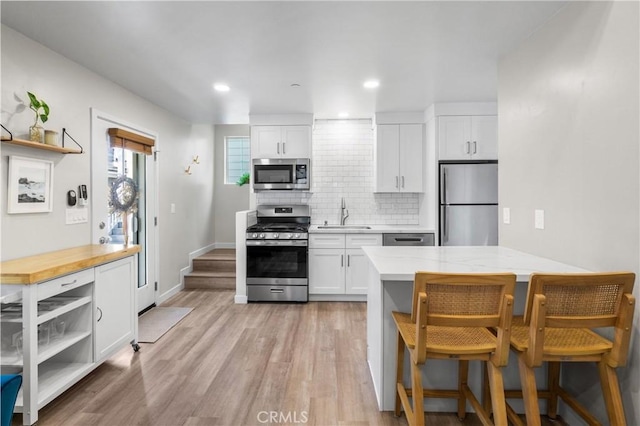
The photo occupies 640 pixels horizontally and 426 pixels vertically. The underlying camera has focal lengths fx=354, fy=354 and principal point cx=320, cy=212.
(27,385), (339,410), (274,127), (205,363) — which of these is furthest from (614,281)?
(274,127)

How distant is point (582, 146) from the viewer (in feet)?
6.45

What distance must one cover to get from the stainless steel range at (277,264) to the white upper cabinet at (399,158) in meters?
1.32

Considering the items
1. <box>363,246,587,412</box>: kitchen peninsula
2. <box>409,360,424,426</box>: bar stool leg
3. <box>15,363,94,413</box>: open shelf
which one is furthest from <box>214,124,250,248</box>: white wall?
<box>409,360,424,426</box>: bar stool leg

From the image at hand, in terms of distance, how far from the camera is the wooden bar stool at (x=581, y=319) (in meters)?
1.48

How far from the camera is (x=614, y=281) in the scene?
1490 mm

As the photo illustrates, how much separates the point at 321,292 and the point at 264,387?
210 cm

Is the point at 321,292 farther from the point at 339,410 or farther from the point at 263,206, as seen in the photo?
the point at 339,410

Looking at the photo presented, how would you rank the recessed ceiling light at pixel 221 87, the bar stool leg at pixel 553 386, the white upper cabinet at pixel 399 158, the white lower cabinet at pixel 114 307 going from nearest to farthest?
the bar stool leg at pixel 553 386 → the white lower cabinet at pixel 114 307 → the recessed ceiling light at pixel 221 87 → the white upper cabinet at pixel 399 158

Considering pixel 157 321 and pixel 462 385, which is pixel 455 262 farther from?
pixel 157 321

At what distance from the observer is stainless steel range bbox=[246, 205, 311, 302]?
4371 millimetres

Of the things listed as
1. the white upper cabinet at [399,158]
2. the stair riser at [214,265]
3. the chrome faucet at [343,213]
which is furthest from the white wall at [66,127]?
the white upper cabinet at [399,158]

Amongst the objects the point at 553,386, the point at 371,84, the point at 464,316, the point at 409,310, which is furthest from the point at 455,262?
the point at 371,84

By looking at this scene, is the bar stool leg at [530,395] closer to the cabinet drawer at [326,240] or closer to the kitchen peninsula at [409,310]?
the kitchen peninsula at [409,310]

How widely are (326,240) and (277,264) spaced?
682 mm
